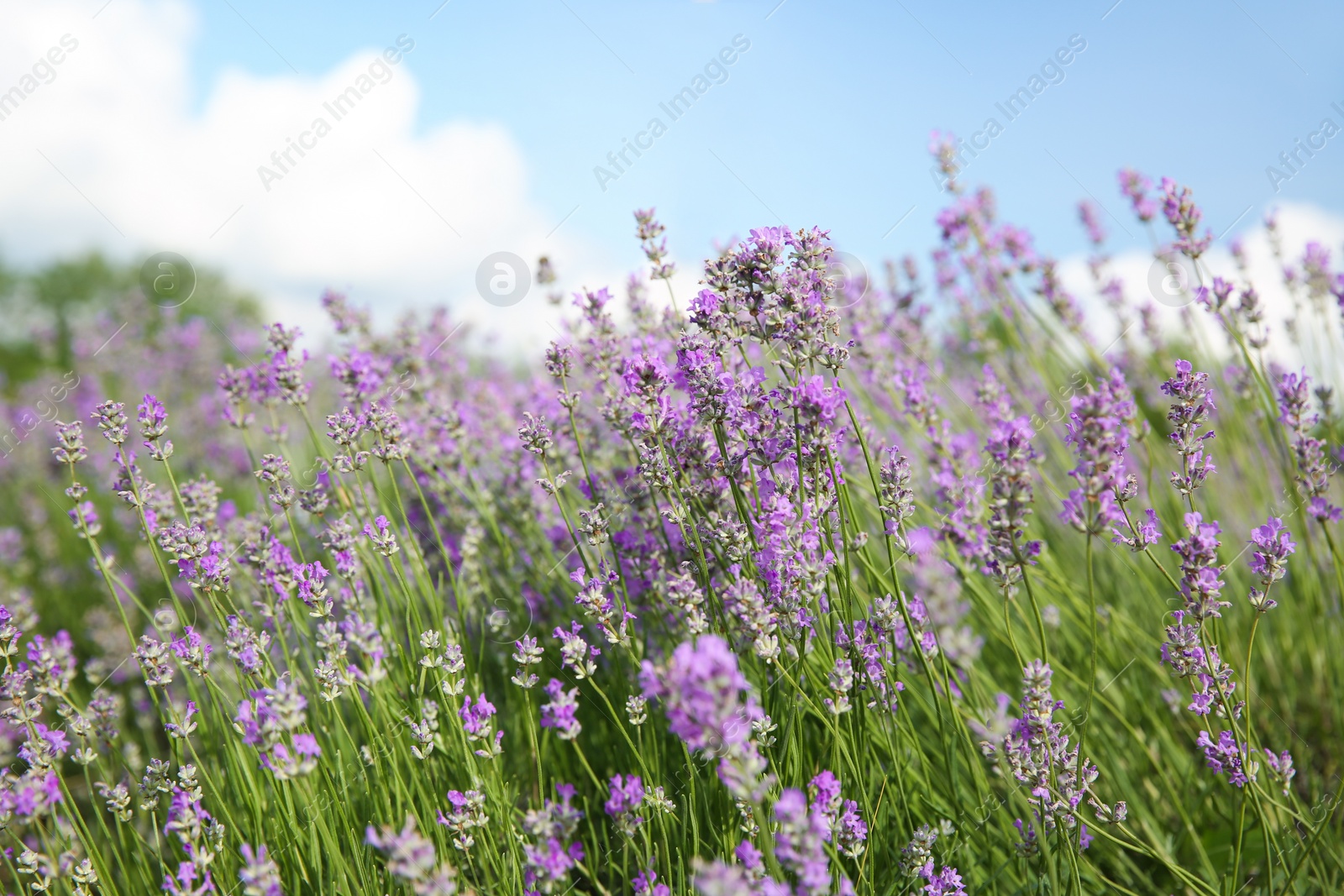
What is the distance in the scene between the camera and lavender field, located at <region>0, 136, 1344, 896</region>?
4.99ft

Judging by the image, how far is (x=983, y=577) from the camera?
2541 millimetres

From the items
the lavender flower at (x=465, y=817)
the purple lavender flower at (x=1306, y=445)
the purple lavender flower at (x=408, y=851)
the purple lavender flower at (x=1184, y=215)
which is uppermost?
the purple lavender flower at (x=1184, y=215)

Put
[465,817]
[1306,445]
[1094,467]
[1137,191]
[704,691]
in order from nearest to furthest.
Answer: [704,691] → [1094,467] → [465,817] → [1306,445] → [1137,191]

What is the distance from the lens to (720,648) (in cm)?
103

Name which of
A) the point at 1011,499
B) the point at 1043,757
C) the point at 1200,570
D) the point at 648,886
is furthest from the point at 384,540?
the point at 1200,570

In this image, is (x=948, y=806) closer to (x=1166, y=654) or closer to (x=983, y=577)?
(x=1166, y=654)

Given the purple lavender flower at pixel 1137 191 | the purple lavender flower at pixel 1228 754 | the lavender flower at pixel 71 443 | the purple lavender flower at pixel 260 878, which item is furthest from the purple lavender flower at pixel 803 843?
the purple lavender flower at pixel 1137 191

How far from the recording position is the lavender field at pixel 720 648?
1521mm

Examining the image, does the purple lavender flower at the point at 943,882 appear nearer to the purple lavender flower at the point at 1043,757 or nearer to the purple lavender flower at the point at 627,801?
the purple lavender flower at the point at 1043,757

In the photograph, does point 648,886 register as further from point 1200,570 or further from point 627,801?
point 1200,570

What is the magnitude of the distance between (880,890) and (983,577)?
1.11 m

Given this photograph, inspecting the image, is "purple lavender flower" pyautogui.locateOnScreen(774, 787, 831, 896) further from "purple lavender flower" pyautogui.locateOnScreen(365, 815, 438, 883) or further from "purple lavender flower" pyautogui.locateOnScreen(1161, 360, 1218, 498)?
"purple lavender flower" pyautogui.locateOnScreen(1161, 360, 1218, 498)

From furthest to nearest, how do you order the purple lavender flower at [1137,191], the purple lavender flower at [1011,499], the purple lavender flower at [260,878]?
1. the purple lavender flower at [1137,191]
2. the purple lavender flower at [1011,499]
3. the purple lavender flower at [260,878]

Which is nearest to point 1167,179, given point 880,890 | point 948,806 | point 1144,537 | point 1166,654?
point 1144,537
